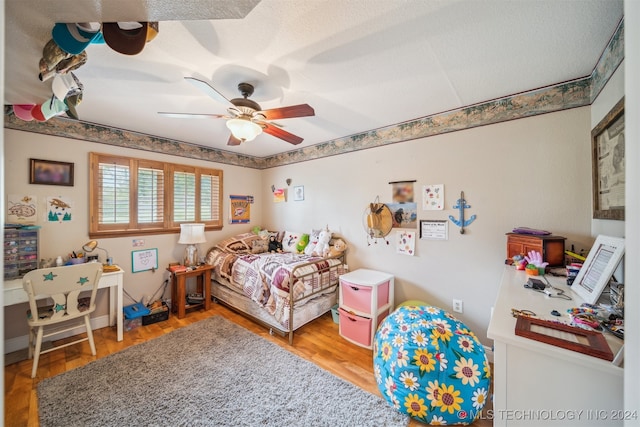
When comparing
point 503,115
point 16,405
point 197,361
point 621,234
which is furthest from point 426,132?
point 16,405

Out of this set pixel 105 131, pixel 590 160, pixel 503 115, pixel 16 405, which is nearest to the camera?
pixel 16 405

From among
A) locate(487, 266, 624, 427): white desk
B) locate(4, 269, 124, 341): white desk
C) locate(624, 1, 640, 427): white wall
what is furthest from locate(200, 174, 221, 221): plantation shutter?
locate(624, 1, 640, 427): white wall

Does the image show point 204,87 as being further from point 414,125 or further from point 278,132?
point 414,125

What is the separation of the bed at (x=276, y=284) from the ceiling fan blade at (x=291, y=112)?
1.50 meters

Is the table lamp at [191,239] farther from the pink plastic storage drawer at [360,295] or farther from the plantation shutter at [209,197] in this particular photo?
the pink plastic storage drawer at [360,295]

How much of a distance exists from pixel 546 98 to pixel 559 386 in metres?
2.16

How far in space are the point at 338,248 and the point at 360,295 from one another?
2.62 feet

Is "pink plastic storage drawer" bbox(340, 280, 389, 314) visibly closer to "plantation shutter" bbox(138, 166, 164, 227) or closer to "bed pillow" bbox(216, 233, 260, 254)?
"bed pillow" bbox(216, 233, 260, 254)

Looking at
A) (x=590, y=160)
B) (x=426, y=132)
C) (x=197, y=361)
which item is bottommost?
(x=197, y=361)

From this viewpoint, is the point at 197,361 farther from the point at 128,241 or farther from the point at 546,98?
the point at 546,98

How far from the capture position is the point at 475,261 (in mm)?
2285

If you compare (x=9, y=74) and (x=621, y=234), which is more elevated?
(x=9, y=74)

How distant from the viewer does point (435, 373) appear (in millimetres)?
1520

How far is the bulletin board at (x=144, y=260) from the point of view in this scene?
301 centimetres
